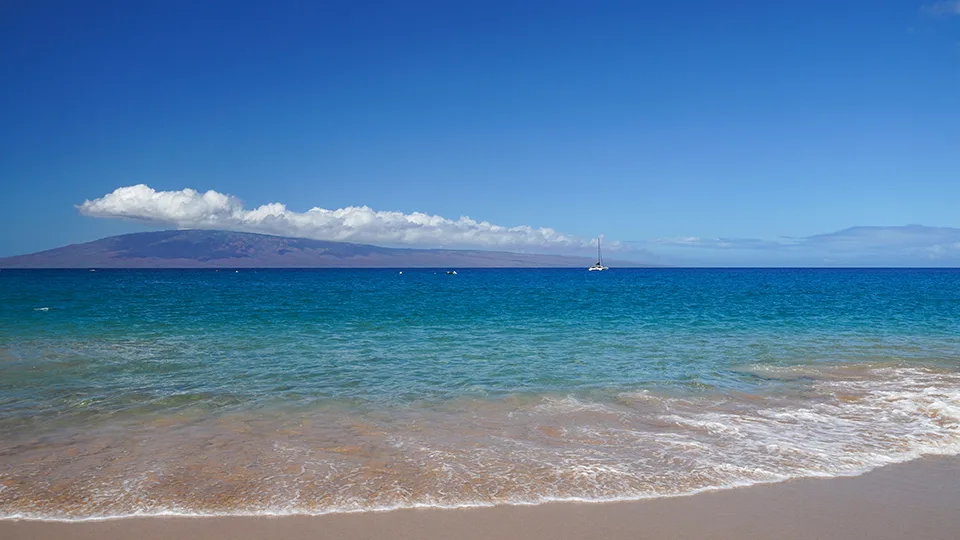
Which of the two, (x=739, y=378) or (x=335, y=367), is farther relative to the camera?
(x=335, y=367)

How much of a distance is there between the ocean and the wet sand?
24cm

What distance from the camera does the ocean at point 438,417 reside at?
6996 mm

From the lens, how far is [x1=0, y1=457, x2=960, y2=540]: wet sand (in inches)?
229

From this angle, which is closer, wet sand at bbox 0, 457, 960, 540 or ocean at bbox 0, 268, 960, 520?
wet sand at bbox 0, 457, 960, 540

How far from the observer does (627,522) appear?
6.11 meters

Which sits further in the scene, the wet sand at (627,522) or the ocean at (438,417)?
the ocean at (438,417)

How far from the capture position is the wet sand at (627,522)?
582 cm

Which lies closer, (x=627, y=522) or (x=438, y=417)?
(x=627, y=522)

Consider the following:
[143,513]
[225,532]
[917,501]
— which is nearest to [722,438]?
[917,501]

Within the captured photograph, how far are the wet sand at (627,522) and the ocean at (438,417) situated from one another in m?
0.24

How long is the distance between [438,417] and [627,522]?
182 inches

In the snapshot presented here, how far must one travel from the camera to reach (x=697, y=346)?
19.1 m

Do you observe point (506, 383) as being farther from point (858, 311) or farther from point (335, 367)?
point (858, 311)

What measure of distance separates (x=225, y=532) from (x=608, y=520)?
395 centimetres
